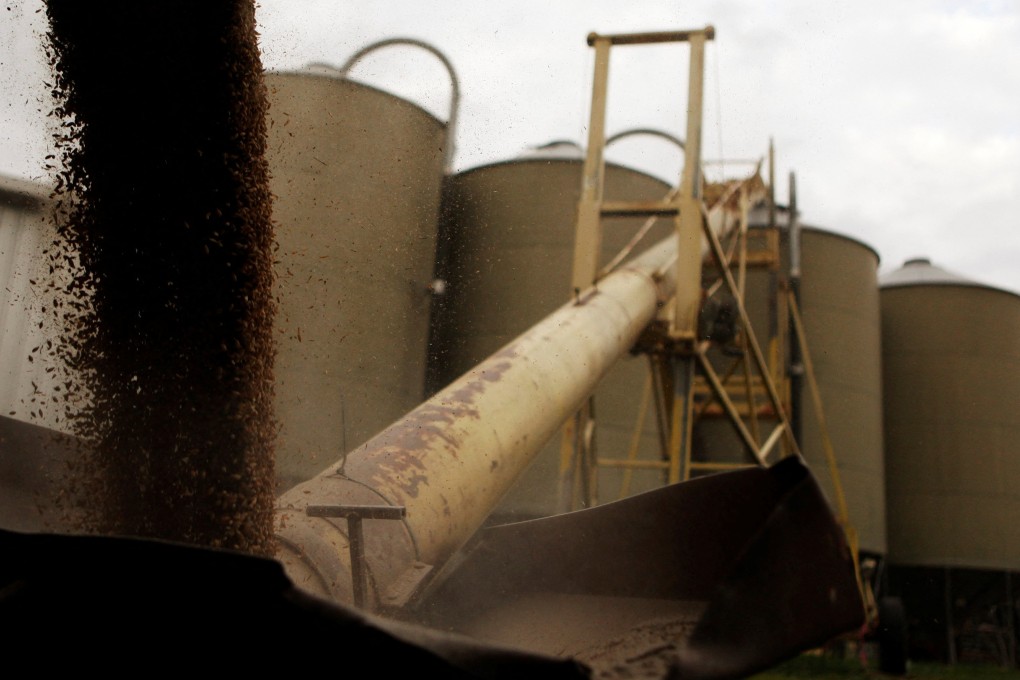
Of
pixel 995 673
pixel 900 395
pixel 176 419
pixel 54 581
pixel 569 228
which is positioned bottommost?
pixel 995 673

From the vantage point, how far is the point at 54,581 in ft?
3.46

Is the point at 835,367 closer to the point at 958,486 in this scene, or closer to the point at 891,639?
the point at 958,486

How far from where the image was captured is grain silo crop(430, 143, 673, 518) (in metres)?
7.64

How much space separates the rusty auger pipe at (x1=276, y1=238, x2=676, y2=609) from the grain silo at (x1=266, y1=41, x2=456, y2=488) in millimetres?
219

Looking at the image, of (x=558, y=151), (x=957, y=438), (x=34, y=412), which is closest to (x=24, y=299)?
(x=34, y=412)

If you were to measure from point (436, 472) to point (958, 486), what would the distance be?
33.4 feet

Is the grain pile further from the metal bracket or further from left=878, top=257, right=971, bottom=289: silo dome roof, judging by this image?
left=878, top=257, right=971, bottom=289: silo dome roof

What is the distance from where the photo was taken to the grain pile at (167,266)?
1459 mm

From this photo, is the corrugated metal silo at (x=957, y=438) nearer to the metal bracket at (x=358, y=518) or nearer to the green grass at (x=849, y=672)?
the green grass at (x=849, y=672)

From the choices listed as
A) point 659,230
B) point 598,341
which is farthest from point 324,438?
point 659,230

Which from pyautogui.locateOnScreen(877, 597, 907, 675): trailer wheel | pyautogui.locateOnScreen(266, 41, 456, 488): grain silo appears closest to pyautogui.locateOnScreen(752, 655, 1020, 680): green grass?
pyautogui.locateOnScreen(877, 597, 907, 675): trailer wheel

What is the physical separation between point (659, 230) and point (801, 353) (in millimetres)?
1899

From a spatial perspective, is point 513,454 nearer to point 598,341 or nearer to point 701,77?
point 598,341

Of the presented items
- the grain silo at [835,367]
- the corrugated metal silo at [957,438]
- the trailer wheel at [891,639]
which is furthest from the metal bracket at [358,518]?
the corrugated metal silo at [957,438]
